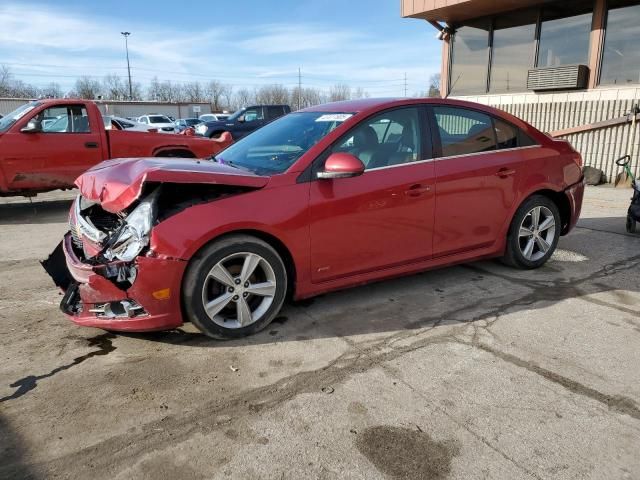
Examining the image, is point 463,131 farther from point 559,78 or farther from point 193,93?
point 193,93

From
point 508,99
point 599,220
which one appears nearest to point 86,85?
point 508,99

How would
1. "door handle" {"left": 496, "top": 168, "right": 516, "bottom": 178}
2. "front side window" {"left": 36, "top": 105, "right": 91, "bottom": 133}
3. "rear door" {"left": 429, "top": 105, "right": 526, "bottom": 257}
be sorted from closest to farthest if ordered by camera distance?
"rear door" {"left": 429, "top": 105, "right": 526, "bottom": 257} < "door handle" {"left": 496, "top": 168, "right": 516, "bottom": 178} < "front side window" {"left": 36, "top": 105, "right": 91, "bottom": 133}

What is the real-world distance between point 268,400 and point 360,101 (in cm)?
269

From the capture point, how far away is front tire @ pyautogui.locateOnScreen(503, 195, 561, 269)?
4.68 metres

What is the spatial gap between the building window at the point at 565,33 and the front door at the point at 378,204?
9.65 m

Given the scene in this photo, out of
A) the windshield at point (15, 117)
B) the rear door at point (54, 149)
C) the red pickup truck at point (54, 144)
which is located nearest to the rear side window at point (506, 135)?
the red pickup truck at point (54, 144)

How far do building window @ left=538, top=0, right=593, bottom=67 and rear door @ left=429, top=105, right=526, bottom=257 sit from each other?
8723 mm

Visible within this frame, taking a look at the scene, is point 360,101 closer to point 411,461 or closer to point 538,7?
point 411,461

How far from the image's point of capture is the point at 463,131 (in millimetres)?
4320

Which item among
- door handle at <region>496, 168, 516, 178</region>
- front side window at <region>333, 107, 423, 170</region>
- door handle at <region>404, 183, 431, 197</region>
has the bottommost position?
door handle at <region>404, 183, 431, 197</region>

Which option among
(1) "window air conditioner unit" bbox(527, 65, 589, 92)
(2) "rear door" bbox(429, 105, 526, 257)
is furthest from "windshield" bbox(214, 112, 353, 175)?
(1) "window air conditioner unit" bbox(527, 65, 589, 92)

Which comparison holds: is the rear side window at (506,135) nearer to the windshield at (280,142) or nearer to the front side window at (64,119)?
the windshield at (280,142)

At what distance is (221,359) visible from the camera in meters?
3.12

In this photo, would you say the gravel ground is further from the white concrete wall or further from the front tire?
the white concrete wall
